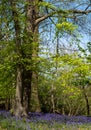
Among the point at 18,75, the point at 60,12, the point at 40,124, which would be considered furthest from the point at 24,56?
the point at 40,124

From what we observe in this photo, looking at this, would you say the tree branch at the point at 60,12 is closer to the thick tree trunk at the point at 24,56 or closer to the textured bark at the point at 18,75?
the thick tree trunk at the point at 24,56

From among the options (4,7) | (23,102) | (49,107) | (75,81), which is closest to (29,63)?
(23,102)

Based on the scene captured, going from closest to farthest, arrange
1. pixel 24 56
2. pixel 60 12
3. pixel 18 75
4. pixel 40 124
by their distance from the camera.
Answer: pixel 40 124 < pixel 60 12 < pixel 18 75 < pixel 24 56

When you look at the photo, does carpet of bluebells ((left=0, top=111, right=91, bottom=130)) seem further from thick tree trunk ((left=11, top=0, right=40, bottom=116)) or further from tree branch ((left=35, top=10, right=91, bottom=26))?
tree branch ((left=35, top=10, right=91, bottom=26))

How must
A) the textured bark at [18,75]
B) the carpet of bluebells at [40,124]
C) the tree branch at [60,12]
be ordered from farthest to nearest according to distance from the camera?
the tree branch at [60,12], the textured bark at [18,75], the carpet of bluebells at [40,124]

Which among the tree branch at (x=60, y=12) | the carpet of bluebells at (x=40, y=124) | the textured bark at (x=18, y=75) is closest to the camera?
the carpet of bluebells at (x=40, y=124)

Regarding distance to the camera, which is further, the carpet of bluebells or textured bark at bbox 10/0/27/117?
textured bark at bbox 10/0/27/117

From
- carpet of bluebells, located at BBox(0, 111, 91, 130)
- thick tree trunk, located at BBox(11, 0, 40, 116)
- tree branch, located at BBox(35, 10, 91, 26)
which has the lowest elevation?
carpet of bluebells, located at BBox(0, 111, 91, 130)

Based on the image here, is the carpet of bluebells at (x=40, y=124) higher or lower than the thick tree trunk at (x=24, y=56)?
lower

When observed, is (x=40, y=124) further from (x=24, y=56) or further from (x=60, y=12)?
(x=60, y=12)

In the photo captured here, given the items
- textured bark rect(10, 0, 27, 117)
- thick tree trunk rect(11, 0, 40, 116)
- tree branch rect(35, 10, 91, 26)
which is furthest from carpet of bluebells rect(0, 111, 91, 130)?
tree branch rect(35, 10, 91, 26)

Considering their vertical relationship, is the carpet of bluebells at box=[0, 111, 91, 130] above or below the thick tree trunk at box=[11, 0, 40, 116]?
below

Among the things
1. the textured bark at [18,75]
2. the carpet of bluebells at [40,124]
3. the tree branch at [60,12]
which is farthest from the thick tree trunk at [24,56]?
the carpet of bluebells at [40,124]

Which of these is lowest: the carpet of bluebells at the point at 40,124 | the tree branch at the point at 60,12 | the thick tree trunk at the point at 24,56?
the carpet of bluebells at the point at 40,124
